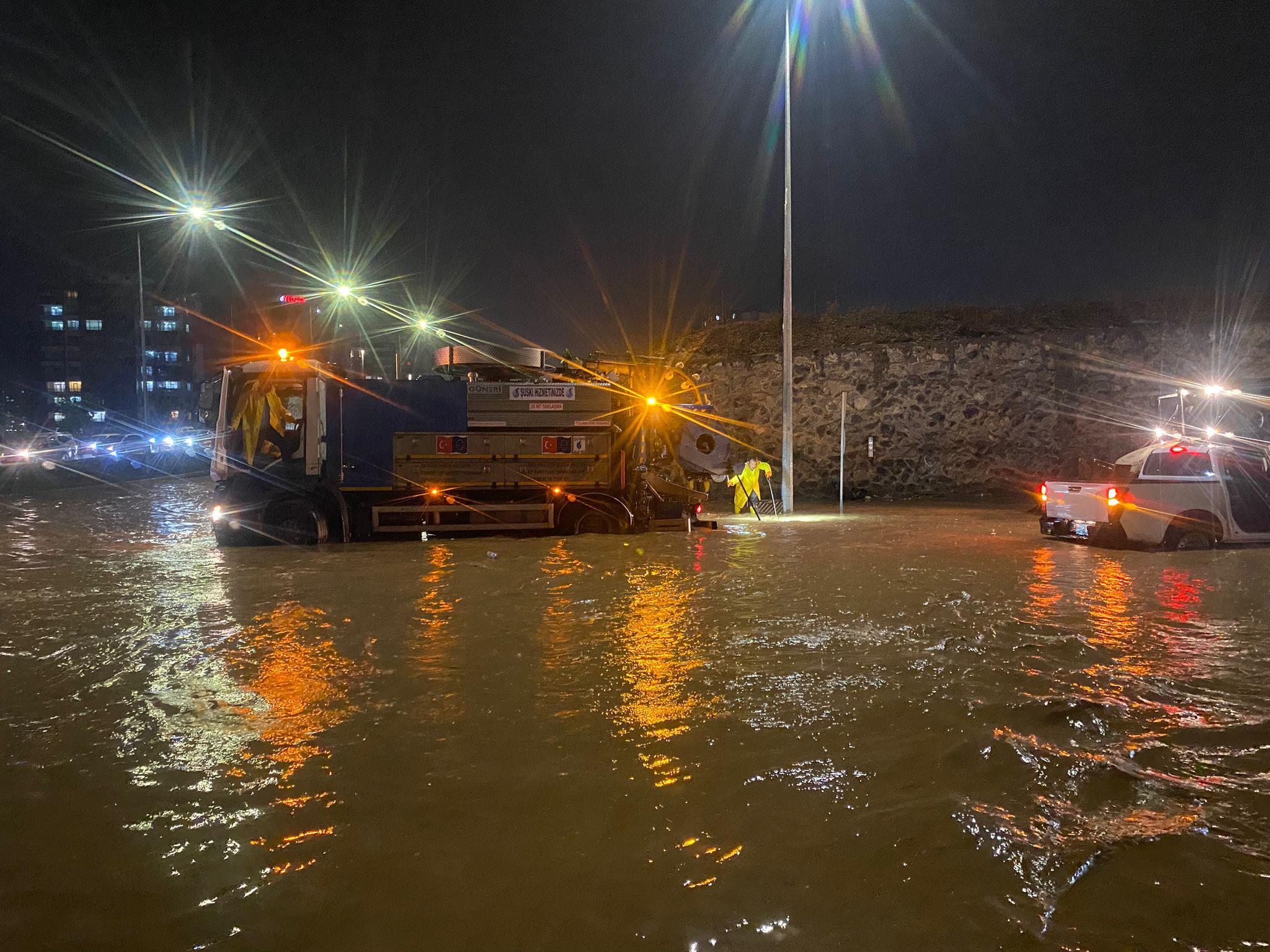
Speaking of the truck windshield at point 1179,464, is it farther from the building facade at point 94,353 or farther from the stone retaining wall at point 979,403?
the building facade at point 94,353

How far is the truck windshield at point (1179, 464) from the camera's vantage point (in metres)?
12.8

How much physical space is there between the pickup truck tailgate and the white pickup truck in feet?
0.11

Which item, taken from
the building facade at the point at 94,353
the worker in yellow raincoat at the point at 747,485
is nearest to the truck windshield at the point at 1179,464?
the worker in yellow raincoat at the point at 747,485

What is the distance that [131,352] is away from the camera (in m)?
102

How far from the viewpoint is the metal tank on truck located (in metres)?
15.1

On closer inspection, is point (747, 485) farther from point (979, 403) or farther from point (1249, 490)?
point (1249, 490)

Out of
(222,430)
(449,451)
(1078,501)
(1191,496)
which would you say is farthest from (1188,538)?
(222,430)

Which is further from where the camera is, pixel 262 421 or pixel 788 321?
pixel 788 321

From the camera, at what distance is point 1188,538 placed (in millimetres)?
13141

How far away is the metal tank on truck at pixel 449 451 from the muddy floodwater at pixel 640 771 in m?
5.48

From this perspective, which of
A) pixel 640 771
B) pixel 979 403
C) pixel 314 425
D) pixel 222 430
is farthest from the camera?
pixel 979 403

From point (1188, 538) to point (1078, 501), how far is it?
5.10 feet

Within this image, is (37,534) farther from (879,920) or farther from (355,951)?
(879,920)

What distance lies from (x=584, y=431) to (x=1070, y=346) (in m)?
15.4
